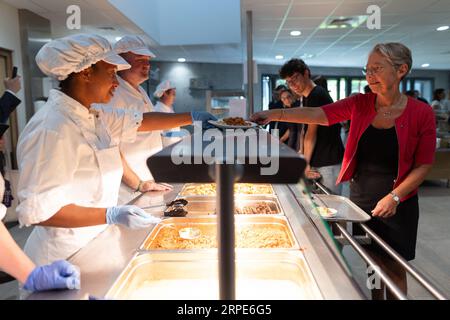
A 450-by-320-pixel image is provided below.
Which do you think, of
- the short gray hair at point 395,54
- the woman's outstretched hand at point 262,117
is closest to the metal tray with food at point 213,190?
the woman's outstretched hand at point 262,117

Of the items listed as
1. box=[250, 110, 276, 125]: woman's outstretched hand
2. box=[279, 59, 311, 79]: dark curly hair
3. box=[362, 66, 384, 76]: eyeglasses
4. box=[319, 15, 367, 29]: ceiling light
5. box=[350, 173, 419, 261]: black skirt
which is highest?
box=[319, 15, 367, 29]: ceiling light

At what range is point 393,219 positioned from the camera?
177 centimetres

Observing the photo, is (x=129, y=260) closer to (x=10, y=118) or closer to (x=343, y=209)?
(x=343, y=209)

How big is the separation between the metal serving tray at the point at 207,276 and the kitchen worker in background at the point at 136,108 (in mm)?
992

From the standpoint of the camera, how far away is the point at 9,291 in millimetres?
2674

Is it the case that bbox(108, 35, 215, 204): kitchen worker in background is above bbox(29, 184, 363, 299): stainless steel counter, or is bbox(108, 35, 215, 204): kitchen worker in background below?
above

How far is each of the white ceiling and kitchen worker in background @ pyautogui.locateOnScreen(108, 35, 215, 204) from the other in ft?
7.84

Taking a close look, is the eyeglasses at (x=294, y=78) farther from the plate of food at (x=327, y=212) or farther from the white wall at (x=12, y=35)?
the white wall at (x=12, y=35)

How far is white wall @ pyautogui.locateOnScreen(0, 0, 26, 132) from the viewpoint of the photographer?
402 cm

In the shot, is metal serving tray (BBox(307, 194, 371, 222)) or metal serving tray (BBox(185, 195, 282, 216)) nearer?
metal serving tray (BBox(307, 194, 371, 222))

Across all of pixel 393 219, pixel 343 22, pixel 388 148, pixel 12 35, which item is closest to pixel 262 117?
pixel 388 148

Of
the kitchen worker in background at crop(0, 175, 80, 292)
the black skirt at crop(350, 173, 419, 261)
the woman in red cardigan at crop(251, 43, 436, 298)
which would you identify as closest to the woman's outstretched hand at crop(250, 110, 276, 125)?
Result: the woman in red cardigan at crop(251, 43, 436, 298)

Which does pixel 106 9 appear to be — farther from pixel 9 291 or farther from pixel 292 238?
pixel 292 238

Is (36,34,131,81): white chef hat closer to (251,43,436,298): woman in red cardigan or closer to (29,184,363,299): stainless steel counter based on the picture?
(29,184,363,299): stainless steel counter
